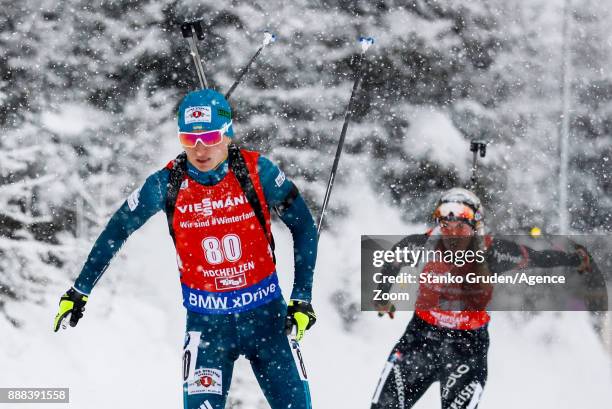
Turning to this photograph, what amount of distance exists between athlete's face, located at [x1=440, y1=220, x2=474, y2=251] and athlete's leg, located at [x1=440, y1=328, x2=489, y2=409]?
548mm

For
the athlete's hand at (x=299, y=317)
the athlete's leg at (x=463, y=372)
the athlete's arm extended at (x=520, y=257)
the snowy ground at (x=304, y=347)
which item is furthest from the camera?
the snowy ground at (x=304, y=347)

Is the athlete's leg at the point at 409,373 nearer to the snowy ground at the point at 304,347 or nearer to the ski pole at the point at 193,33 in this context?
the ski pole at the point at 193,33

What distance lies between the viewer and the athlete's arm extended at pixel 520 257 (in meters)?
4.37

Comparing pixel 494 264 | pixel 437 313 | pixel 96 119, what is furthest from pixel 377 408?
pixel 96 119

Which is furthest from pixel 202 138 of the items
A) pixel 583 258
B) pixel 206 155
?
pixel 583 258

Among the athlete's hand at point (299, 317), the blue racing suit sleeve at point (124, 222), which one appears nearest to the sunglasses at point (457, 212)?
the athlete's hand at point (299, 317)

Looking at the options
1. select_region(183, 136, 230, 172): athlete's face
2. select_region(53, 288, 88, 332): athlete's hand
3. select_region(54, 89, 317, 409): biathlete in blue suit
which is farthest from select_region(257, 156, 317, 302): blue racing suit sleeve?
select_region(53, 288, 88, 332): athlete's hand

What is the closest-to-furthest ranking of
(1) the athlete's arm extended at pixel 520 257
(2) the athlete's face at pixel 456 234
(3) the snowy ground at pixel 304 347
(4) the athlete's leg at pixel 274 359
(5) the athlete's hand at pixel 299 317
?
(5) the athlete's hand at pixel 299 317 < (4) the athlete's leg at pixel 274 359 < (2) the athlete's face at pixel 456 234 < (1) the athlete's arm extended at pixel 520 257 < (3) the snowy ground at pixel 304 347

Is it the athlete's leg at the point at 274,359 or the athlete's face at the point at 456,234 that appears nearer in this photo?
the athlete's leg at the point at 274,359

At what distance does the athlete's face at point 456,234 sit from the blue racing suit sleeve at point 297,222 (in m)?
1.31

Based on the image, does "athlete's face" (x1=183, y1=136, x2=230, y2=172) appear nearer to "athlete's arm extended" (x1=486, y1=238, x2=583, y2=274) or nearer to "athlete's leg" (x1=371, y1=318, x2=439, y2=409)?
"athlete's leg" (x1=371, y1=318, x2=439, y2=409)

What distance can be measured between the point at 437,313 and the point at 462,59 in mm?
10981

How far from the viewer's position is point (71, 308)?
317 centimetres

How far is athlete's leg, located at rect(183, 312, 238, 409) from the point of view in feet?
10.2
